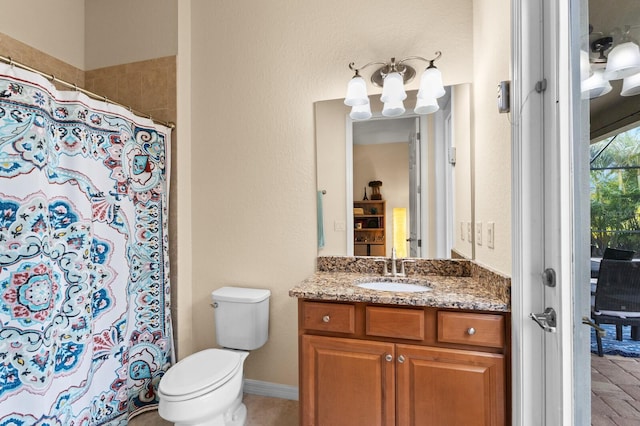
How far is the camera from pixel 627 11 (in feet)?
2.21

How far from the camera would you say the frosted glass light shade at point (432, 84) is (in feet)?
5.23

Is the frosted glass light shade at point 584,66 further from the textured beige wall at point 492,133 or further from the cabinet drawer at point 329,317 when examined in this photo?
the cabinet drawer at point 329,317

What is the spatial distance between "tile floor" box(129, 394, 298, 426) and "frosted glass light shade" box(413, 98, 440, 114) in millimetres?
2018

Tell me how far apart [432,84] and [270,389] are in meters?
2.21

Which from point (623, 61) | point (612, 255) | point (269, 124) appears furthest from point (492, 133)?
point (269, 124)

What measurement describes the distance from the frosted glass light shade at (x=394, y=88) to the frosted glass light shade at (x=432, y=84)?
0.12m

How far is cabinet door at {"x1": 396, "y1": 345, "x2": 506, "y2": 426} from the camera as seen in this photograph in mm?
1124

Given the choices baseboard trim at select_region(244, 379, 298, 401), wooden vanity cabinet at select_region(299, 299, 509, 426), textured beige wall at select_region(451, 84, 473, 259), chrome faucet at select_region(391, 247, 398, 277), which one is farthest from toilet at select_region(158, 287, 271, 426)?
textured beige wall at select_region(451, 84, 473, 259)

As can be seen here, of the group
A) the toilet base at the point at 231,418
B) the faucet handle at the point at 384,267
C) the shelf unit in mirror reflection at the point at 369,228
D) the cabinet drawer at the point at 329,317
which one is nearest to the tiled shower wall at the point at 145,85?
the toilet base at the point at 231,418

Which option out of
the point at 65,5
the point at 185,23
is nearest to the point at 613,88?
the point at 185,23

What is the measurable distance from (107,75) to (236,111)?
111cm

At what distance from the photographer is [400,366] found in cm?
123

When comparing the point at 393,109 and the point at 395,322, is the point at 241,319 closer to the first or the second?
the point at 395,322

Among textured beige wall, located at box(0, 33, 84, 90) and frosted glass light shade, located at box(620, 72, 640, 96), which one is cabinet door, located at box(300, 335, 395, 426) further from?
textured beige wall, located at box(0, 33, 84, 90)
